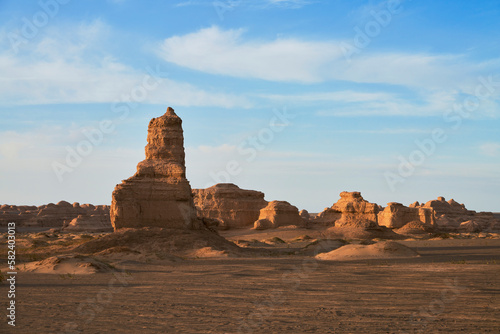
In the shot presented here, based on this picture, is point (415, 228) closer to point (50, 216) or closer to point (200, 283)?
point (200, 283)

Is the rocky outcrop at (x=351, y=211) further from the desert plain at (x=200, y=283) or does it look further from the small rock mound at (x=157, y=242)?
the small rock mound at (x=157, y=242)

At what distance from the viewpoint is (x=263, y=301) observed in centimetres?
1058

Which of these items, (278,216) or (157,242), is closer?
(157,242)

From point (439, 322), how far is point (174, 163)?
2379cm

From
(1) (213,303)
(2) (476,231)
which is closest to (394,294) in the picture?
(1) (213,303)

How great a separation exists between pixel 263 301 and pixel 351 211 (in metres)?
40.3

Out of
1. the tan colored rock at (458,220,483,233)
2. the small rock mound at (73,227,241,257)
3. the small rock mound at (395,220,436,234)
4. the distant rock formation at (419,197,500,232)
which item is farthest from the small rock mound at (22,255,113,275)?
the tan colored rock at (458,220,483,233)

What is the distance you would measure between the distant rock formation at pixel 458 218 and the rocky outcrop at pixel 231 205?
25.6 meters

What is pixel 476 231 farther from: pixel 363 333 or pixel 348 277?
pixel 363 333

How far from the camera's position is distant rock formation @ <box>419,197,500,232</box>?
6931cm

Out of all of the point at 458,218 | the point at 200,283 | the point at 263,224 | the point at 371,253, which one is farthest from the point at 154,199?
the point at 458,218

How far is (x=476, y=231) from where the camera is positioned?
69.3 metres

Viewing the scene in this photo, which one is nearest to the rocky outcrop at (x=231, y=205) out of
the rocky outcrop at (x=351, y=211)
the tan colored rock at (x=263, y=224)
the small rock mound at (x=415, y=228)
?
the tan colored rock at (x=263, y=224)

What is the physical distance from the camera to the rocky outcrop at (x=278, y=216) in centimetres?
5241
